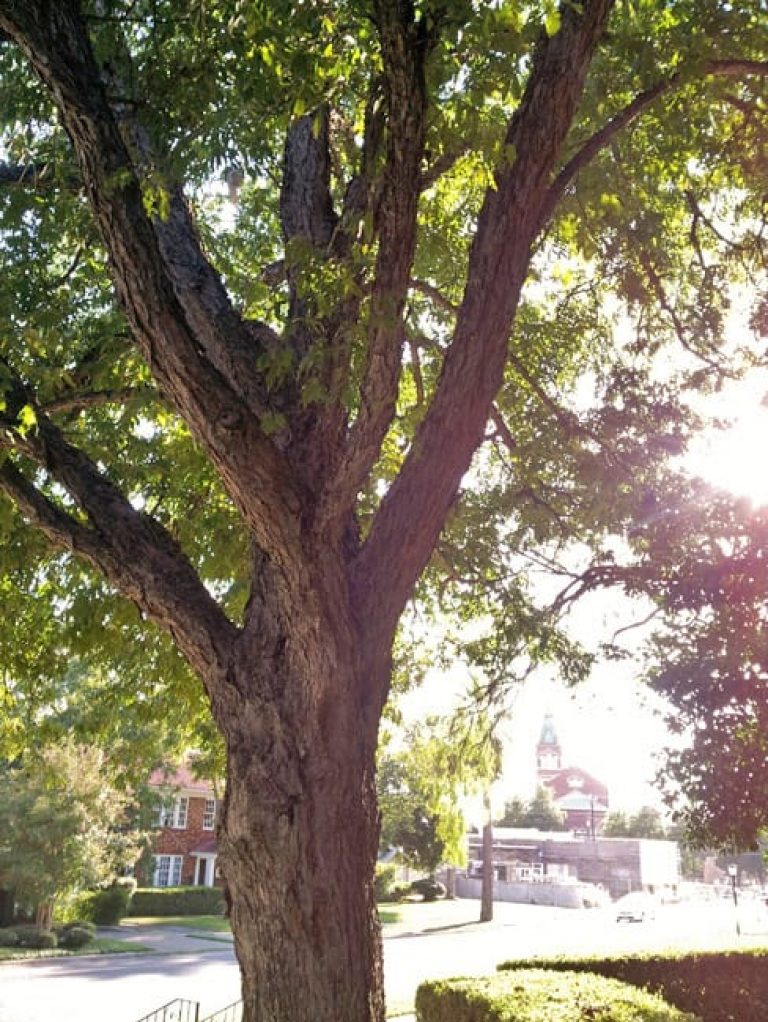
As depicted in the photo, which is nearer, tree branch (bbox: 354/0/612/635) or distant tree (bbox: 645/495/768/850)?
tree branch (bbox: 354/0/612/635)

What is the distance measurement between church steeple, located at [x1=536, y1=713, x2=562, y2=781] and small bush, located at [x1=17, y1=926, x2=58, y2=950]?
96.9 meters

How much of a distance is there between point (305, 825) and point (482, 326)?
89.1 inches

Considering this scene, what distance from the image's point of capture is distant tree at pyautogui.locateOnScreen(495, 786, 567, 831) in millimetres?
84875

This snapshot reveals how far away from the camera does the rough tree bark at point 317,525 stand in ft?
11.5

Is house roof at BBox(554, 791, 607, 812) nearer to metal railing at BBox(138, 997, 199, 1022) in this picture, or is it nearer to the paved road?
the paved road

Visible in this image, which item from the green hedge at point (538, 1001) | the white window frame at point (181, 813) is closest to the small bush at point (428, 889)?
the white window frame at point (181, 813)

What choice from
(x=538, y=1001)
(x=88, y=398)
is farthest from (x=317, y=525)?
(x=538, y=1001)

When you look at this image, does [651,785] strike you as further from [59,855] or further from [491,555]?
[59,855]

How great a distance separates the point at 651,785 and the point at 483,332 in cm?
995

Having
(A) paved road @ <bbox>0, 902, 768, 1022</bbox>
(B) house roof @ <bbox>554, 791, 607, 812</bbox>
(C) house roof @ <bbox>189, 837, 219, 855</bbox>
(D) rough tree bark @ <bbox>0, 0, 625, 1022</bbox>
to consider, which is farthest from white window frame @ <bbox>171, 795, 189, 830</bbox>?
(B) house roof @ <bbox>554, 791, 607, 812</bbox>

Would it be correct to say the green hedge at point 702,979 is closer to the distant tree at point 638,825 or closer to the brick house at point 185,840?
the brick house at point 185,840

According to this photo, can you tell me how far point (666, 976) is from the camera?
42.3 ft

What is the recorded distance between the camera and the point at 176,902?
36.7 m

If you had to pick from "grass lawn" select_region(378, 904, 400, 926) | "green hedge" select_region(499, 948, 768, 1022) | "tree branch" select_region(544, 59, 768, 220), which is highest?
"tree branch" select_region(544, 59, 768, 220)
